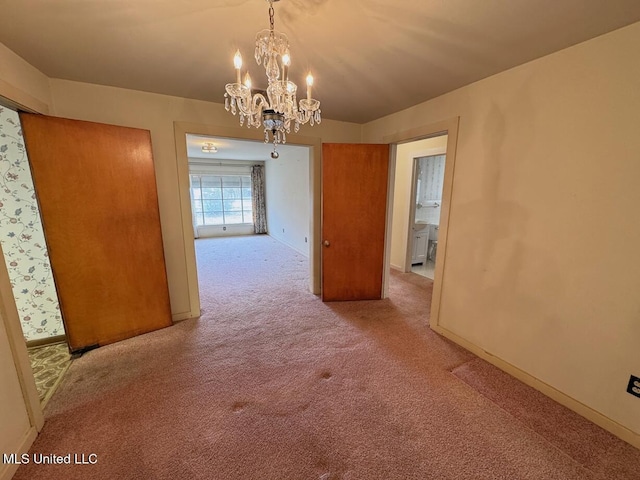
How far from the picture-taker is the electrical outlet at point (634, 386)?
1.42 m

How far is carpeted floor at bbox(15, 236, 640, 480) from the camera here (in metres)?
1.31

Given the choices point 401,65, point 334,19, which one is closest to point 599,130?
point 401,65

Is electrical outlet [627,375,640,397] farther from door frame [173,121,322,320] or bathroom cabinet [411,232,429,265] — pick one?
bathroom cabinet [411,232,429,265]

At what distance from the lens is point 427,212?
5.00 meters

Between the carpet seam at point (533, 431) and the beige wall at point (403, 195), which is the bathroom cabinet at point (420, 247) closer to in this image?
the beige wall at point (403, 195)

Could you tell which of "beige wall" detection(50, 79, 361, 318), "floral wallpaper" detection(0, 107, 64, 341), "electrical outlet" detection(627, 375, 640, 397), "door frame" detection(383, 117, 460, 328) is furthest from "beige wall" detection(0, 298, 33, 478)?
"electrical outlet" detection(627, 375, 640, 397)

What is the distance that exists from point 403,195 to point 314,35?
3.26m

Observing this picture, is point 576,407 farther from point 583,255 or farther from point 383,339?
point 383,339

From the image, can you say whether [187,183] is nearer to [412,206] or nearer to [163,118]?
[163,118]

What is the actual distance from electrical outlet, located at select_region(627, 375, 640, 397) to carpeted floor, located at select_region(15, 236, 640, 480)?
0.30m

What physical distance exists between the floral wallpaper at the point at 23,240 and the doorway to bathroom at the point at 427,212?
4.71 meters

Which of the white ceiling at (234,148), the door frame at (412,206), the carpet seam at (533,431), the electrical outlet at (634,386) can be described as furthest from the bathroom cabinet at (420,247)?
the electrical outlet at (634,386)

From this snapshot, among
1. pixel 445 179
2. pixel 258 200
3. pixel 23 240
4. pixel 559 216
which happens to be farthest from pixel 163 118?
pixel 258 200

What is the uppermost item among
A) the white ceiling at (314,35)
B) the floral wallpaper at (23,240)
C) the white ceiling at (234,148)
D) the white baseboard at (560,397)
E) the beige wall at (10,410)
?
the white ceiling at (234,148)
